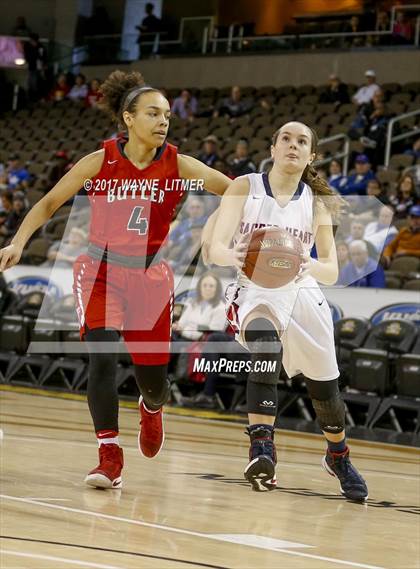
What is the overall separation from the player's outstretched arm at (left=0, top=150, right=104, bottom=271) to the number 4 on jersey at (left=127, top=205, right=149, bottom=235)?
252 mm

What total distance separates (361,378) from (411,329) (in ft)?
1.94

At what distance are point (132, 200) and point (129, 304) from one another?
0.50 meters

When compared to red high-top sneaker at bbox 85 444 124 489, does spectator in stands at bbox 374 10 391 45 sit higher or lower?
higher

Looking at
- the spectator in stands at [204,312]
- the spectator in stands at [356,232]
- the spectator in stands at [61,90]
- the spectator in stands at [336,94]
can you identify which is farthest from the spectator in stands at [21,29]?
the spectator in stands at [204,312]

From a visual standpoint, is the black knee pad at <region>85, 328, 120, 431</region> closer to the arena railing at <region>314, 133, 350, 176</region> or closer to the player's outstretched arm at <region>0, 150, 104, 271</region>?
the player's outstretched arm at <region>0, 150, 104, 271</region>

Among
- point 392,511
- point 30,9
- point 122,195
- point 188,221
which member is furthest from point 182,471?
point 30,9

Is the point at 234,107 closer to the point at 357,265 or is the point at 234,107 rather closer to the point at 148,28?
the point at 148,28

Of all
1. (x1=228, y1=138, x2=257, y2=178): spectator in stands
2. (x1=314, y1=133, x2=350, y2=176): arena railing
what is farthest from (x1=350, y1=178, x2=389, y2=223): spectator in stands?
(x1=314, y1=133, x2=350, y2=176): arena railing

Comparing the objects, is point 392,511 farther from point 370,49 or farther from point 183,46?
point 183,46

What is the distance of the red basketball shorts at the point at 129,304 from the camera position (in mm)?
5191

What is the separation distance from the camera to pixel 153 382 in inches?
211

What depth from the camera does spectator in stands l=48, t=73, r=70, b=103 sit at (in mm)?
23703

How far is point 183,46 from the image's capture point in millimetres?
23812

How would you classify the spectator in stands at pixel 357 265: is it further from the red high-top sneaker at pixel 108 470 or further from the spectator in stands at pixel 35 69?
the spectator in stands at pixel 35 69
